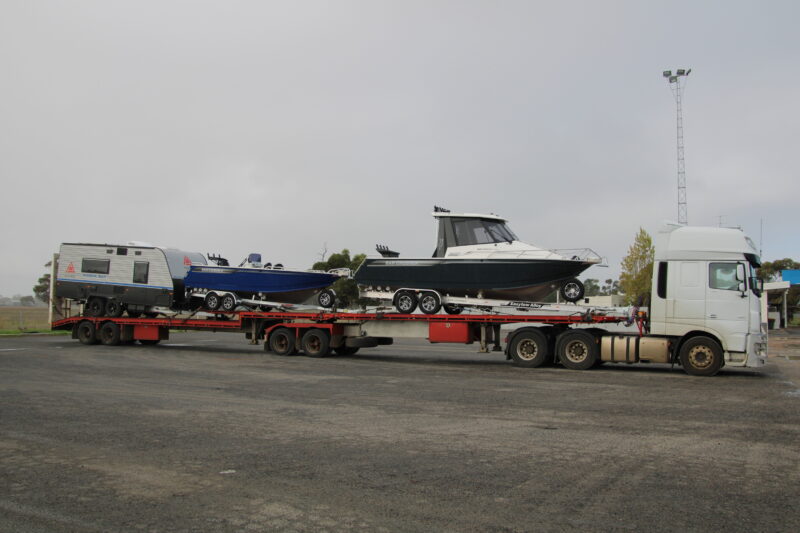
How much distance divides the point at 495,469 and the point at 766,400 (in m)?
7.15

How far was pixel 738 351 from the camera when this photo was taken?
13.8m

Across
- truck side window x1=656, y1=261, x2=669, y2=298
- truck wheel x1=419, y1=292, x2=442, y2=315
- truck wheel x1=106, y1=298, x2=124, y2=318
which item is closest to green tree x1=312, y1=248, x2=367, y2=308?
truck wheel x1=106, y1=298, x2=124, y2=318

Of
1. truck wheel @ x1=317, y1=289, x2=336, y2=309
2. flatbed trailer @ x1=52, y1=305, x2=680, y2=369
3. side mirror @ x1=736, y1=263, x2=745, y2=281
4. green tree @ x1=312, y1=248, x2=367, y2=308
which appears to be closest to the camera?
side mirror @ x1=736, y1=263, x2=745, y2=281

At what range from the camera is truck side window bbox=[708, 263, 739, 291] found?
13961 millimetres

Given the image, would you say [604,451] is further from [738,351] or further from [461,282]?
[461,282]

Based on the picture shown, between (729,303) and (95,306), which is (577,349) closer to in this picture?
(729,303)

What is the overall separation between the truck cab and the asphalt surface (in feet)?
4.80

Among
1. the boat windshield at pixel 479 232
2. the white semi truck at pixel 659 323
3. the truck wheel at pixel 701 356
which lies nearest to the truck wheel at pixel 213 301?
the white semi truck at pixel 659 323

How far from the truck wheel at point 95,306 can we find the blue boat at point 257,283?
3387mm

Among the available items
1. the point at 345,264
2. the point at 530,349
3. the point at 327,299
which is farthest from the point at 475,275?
the point at 345,264

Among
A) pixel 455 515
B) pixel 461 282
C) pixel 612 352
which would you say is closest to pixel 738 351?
pixel 612 352

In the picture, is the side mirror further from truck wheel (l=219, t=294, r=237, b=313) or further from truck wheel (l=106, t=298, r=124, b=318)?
truck wheel (l=106, t=298, r=124, b=318)

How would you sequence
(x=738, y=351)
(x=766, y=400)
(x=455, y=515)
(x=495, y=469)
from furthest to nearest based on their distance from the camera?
(x=738, y=351)
(x=766, y=400)
(x=495, y=469)
(x=455, y=515)

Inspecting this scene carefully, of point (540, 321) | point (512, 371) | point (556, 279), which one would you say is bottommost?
point (512, 371)
